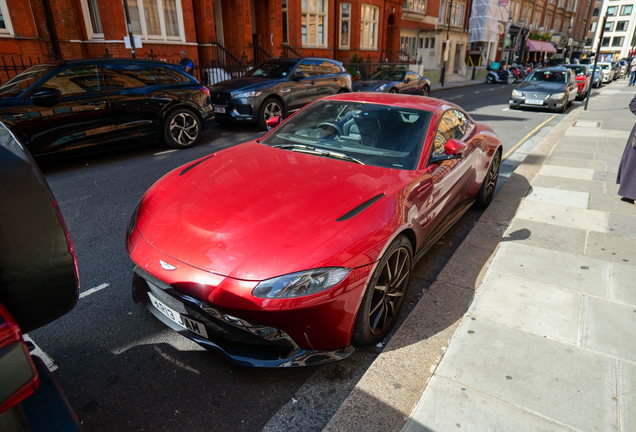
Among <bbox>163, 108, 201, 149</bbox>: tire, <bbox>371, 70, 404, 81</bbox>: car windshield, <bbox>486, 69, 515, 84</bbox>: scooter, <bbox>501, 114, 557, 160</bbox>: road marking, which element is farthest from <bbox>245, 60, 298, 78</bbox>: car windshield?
<bbox>486, 69, 515, 84</bbox>: scooter

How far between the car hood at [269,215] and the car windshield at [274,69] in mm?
8126

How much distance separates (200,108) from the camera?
822 centimetres

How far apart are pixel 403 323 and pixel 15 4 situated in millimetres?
15216

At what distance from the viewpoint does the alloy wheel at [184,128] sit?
7.93m

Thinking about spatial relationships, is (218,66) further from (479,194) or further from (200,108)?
(479,194)

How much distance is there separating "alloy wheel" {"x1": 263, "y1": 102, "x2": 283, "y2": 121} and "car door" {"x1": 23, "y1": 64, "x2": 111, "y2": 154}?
395 cm

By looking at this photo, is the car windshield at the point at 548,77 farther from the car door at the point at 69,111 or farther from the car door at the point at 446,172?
the car door at the point at 69,111

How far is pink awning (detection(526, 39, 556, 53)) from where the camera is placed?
2127 inches

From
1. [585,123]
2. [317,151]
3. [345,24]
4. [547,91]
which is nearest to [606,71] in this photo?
[345,24]

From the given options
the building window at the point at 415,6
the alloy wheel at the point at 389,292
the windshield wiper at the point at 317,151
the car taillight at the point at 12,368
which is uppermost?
the building window at the point at 415,6

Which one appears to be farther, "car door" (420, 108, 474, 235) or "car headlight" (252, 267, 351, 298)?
"car door" (420, 108, 474, 235)

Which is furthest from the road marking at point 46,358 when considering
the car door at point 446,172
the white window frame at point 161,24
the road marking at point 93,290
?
the white window frame at point 161,24

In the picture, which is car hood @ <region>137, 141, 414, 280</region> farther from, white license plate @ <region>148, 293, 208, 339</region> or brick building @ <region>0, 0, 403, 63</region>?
brick building @ <region>0, 0, 403, 63</region>

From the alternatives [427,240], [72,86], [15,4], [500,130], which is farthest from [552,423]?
[15,4]
